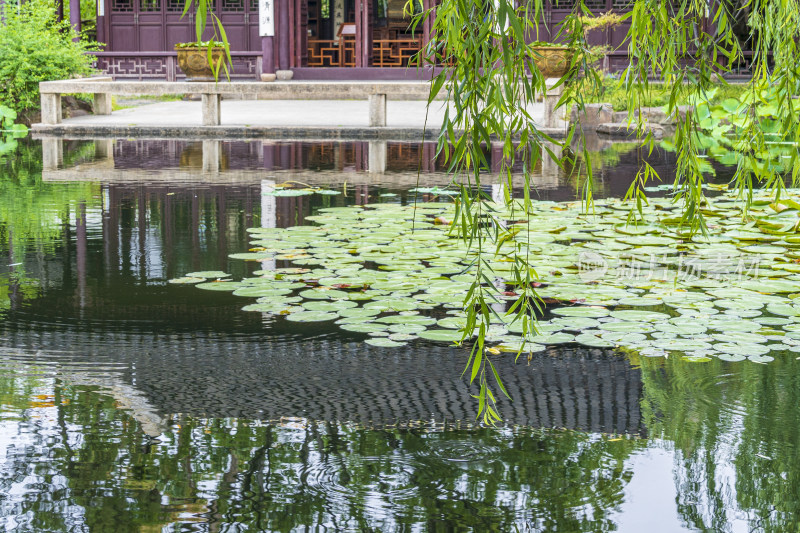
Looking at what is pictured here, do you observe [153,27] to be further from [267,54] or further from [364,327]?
[364,327]

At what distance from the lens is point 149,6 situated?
24422 millimetres

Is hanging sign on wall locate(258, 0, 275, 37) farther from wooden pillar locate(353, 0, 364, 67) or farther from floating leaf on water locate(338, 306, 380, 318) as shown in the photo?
floating leaf on water locate(338, 306, 380, 318)

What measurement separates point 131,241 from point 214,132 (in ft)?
28.7

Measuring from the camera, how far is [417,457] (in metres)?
3.24

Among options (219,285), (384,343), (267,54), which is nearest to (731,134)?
(267,54)

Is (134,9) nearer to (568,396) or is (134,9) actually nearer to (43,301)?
(43,301)

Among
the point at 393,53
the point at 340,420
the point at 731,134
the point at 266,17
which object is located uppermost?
the point at 266,17

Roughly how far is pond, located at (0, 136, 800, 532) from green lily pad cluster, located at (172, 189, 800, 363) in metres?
0.04

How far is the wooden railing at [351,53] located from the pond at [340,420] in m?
18.8

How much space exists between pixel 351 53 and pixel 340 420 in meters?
23.6

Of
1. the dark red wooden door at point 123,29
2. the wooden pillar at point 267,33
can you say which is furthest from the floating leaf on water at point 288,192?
the dark red wooden door at point 123,29

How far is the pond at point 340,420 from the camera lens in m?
2.88

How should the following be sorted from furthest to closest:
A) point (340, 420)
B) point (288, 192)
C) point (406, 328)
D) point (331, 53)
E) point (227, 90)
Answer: point (331, 53) < point (227, 90) < point (288, 192) < point (406, 328) < point (340, 420)

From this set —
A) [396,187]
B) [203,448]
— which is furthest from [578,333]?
[396,187]
